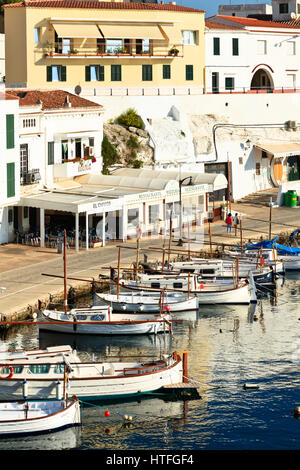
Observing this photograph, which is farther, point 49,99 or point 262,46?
point 262,46

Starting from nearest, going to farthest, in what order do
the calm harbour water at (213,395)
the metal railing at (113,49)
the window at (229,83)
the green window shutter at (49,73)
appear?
the calm harbour water at (213,395)
the metal railing at (113,49)
the green window shutter at (49,73)
the window at (229,83)

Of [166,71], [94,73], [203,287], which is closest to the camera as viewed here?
[203,287]

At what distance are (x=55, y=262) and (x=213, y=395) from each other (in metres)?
22.6

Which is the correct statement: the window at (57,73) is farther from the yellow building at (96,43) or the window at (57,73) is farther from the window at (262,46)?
the window at (262,46)

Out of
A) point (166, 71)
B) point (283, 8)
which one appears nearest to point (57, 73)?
point (166, 71)

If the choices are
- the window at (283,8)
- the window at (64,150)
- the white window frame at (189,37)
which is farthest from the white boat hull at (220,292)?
the window at (283,8)

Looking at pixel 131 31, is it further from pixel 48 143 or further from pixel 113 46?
pixel 48 143

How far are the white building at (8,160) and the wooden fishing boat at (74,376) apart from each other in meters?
23.2

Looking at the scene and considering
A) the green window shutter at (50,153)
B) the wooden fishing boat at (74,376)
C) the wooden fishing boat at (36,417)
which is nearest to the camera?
the wooden fishing boat at (36,417)

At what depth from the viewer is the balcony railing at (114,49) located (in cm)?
8607

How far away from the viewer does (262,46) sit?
99.8 meters

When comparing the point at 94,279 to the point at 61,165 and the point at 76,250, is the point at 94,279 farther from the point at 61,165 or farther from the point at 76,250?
the point at 61,165

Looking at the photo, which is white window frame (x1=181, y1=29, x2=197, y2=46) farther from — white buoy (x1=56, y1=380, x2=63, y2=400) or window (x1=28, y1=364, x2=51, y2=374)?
white buoy (x1=56, y1=380, x2=63, y2=400)
